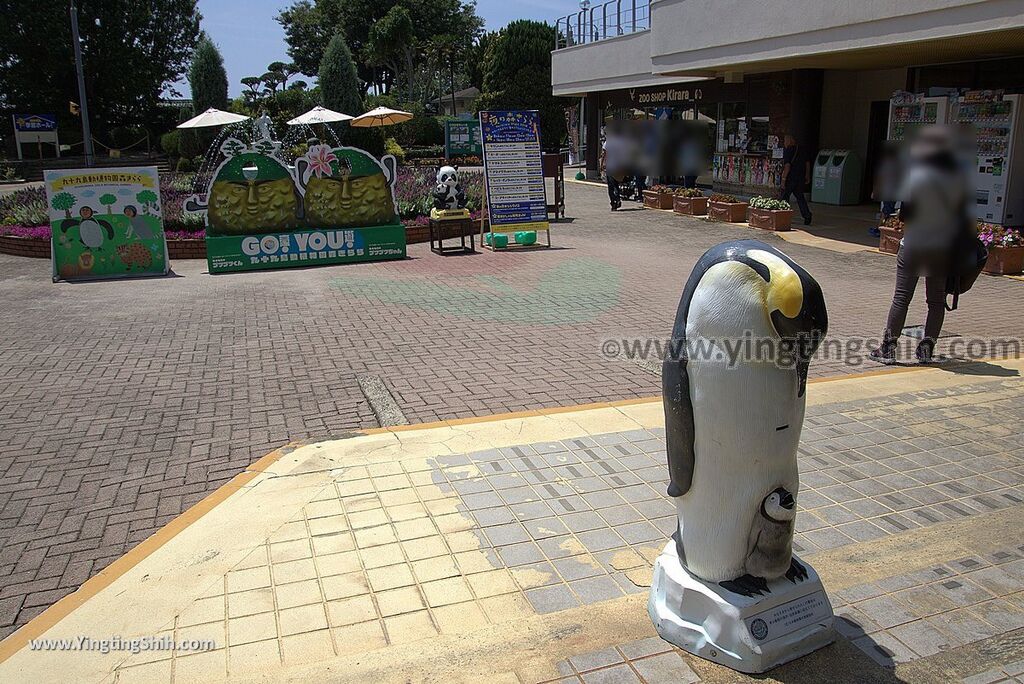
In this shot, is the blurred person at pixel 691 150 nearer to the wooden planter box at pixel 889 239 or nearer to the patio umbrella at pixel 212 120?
the wooden planter box at pixel 889 239

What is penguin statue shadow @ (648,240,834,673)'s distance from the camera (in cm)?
279

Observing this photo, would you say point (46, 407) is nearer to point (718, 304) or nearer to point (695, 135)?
point (718, 304)

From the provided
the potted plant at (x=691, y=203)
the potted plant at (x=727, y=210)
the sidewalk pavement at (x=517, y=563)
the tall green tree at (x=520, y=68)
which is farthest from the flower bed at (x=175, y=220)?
the tall green tree at (x=520, y=68)

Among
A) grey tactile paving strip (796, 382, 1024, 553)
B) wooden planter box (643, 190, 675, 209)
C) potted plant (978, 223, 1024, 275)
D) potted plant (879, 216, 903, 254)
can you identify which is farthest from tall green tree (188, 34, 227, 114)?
grey tactile paving strip (796, 382, 1024, 553)

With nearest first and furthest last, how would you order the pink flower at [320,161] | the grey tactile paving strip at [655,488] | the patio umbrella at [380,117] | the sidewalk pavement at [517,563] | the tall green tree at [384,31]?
the sidewalk pavement at [517,563], the grey tactile paving strip at [655,488], the pink flower at [320,161], the patio umbrella at [380,117], the tall green tree at [384,31]

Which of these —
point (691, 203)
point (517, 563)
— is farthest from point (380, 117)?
point (517, 563)

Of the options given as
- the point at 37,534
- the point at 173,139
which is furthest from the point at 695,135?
the point at 173,139

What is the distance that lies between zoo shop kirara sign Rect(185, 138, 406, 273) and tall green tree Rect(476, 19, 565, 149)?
2659 cm

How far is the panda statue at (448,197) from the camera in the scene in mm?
13556

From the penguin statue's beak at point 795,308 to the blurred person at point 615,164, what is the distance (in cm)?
1631

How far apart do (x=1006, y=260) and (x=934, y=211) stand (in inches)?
201

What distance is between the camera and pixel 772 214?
14.9m

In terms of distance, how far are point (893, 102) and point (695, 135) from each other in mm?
8061

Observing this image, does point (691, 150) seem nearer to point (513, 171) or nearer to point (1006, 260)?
point (513, 171)
